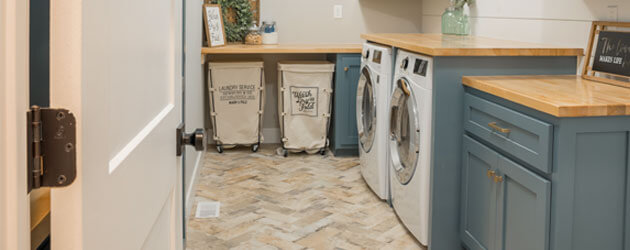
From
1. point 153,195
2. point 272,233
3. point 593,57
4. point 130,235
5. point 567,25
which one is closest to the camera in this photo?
point 130,235

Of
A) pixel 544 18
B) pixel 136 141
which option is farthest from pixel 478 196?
pixel 136 141

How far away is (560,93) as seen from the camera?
2135 millimetres

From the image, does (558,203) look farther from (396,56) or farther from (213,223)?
(213,223)

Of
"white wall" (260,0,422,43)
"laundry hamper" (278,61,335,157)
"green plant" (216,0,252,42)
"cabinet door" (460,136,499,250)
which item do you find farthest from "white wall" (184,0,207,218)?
"cabinet door" (460,136,499,250)

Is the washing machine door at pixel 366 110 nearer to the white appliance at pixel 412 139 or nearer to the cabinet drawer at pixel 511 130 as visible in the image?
the white appliance at pixel 412 139

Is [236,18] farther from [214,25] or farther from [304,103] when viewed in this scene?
[304,103]

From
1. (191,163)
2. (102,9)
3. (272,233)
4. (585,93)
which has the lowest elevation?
(272,233)

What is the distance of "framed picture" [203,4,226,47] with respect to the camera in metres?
4.41

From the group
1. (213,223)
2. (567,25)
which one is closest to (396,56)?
(567,25)

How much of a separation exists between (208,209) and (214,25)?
163cm

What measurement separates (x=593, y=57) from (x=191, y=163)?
216 cm

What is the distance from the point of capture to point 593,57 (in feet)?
8.52

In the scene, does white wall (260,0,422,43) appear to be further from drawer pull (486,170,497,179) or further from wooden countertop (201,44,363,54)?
drawer pull (486,170,497,179)

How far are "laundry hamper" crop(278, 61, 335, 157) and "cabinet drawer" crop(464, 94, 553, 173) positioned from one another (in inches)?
84.0
